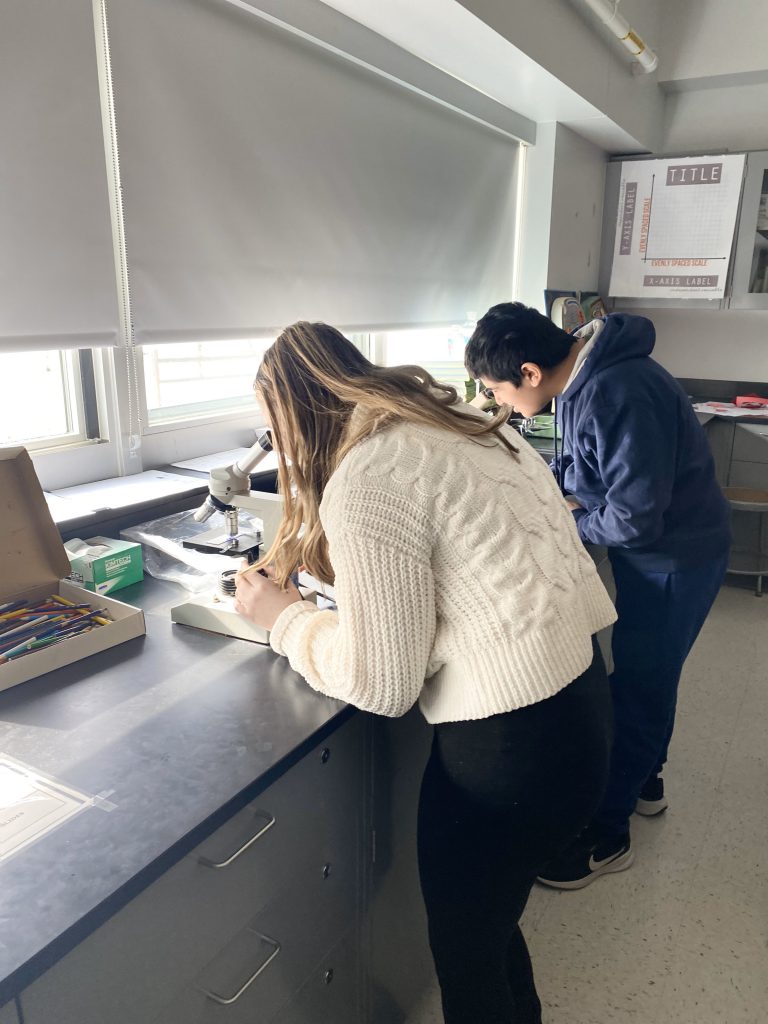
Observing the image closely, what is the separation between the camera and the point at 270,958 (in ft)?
3.57

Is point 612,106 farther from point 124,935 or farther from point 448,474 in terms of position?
point 124,935

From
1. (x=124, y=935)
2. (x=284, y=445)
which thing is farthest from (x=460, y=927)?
(x=284, y=445)

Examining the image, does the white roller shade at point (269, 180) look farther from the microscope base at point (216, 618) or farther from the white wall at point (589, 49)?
the microscope base at point (216, 618)

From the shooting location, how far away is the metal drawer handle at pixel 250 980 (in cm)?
99

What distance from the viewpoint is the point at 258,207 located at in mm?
2061

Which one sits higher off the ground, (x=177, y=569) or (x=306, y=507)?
(x=306, y=507)

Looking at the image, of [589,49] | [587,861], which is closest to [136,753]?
[587,861]

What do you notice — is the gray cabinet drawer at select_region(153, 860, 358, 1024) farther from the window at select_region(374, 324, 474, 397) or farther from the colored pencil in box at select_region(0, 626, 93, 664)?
the window at select_region(374, 324, 474, 397)

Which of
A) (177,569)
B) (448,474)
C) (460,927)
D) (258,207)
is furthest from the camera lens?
(258,207)

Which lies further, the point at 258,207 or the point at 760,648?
the point at 760,648

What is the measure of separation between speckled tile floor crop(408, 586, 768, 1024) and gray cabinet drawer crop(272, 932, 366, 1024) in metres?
0.34

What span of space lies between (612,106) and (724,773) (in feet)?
8.71

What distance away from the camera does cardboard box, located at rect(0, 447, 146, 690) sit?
4.46 ft

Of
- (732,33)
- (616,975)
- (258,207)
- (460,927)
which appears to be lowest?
(616,975)
